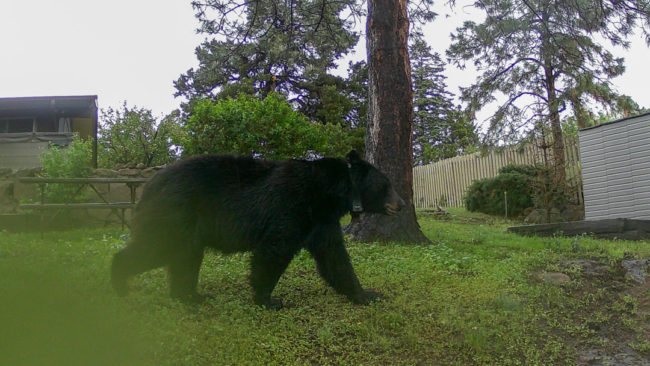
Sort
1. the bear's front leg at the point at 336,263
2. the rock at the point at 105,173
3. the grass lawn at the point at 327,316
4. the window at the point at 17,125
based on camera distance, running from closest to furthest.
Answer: the grass lawn at the point at 327,316, the bear's front leg at the point at 336,263, the rock at the point at 105,173, the window at the point at 17,125

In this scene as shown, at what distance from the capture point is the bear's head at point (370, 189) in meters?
5.20

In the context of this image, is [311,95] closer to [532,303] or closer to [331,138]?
[331,138]

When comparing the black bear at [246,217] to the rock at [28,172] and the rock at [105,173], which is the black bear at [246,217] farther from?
the rock at [28,172]

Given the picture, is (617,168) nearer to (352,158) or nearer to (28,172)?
(352,158)

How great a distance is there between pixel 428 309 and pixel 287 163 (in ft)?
6.79

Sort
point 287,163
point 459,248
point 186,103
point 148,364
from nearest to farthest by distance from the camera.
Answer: point 148,364, point 287,163, point 459,248, point 186,103

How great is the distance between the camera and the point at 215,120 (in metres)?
13.1

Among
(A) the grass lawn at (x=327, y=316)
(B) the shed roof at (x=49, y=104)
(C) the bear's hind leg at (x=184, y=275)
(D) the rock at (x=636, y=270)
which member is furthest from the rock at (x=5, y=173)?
(D) the rock at (x=636, y=270)

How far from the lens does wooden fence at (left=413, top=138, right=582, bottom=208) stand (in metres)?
17.5

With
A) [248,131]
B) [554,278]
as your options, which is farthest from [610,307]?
[248,131]

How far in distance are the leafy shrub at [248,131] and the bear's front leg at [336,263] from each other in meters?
8.03

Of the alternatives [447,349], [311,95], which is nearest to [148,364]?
[447,349]

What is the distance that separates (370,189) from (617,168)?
37.4 feet

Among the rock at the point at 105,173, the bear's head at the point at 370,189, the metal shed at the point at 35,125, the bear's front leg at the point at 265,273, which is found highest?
the metal shed at the point at 35,125
